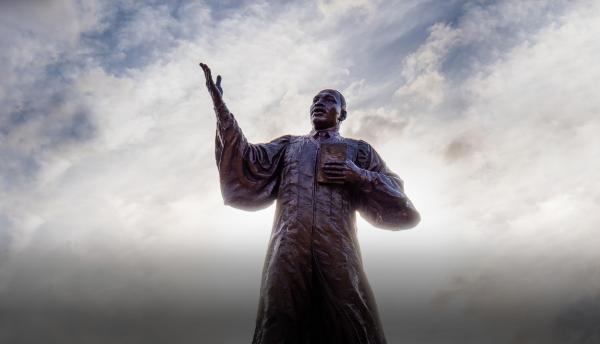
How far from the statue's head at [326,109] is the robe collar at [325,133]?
2.5 inches

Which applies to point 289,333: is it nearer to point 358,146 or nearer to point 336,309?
point 336,309

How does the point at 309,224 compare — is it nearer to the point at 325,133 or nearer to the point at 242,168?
the point at 242,168

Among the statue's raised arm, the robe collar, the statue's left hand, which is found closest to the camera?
the statue's left hand

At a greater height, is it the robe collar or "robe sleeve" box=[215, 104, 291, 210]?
the robe collar

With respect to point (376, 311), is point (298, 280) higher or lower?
higher

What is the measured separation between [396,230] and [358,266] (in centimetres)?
99

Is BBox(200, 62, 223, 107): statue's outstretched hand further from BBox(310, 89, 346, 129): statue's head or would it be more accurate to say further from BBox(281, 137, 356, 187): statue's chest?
BBox(310, 89, 346, 129): statue's head

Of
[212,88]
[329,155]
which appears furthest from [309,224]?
[212,88]

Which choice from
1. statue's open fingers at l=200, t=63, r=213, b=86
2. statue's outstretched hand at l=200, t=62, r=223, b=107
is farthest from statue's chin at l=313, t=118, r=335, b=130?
statue's open fingers at l=200, t=63, r=213, b=86

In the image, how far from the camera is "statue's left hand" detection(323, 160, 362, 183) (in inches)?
262

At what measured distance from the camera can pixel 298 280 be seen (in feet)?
19.7

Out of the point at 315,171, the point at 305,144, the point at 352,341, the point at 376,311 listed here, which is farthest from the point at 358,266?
the point at 305,144

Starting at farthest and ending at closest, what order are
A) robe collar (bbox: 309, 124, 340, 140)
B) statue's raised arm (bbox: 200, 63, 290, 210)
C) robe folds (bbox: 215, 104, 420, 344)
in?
robe collar (bbox: 309, 124, 340, 140) → statue's raised arm (bbox: 200, 63, 290, 210) → robe folds (bbox: 215, 104, 420, 344)

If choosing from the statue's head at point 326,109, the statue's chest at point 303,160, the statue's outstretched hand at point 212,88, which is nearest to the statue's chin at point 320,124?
the statue's head at point 326,109
